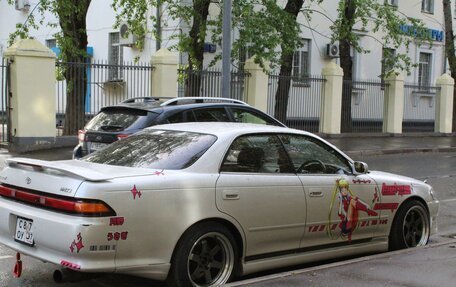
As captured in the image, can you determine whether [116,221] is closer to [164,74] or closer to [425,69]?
[164,74]

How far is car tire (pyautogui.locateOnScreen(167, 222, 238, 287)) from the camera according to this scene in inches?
186

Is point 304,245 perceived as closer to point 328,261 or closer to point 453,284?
point 328,261

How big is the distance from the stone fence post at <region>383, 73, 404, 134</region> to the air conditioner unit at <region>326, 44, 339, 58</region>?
2778 millimetres

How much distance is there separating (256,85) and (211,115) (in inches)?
392

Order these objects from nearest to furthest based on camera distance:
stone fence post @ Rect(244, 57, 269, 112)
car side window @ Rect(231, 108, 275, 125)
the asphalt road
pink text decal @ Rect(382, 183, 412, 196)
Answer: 1. the asphalt road
2. pink text decal @ Rect(382, 183, 412, 196)
3. car side window @ Rect(231, 108, 275, 125)
4. stone fence post @ Rect(244, 57, 269, 112)

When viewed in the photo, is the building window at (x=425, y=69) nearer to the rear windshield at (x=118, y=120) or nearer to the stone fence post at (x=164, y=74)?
the stone fence post at (x=164, y=74)

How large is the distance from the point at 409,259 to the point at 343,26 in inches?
642

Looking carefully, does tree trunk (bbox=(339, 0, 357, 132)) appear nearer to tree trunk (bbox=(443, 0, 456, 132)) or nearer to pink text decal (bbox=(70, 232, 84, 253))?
tree trunk (bbox=(443, 0, 456, 132))

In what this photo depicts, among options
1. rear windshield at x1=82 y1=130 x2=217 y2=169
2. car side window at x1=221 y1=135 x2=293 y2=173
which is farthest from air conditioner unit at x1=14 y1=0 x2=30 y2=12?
car side window at x1=221 y1=135 x2=293 y2=173

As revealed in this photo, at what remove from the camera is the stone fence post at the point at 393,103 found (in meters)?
24.6

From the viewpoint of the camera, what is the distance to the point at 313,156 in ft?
19.5

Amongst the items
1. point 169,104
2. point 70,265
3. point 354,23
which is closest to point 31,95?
point 169,104

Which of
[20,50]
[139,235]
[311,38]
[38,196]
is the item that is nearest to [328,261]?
[139,235]

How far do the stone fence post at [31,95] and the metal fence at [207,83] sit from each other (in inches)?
172
